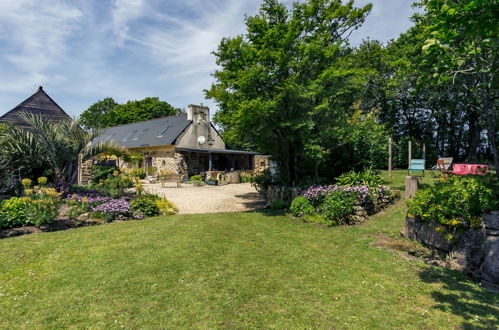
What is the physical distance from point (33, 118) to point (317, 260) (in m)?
10.4

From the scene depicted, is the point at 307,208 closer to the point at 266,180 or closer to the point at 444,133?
the point at 266,180

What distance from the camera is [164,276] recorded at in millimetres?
4438

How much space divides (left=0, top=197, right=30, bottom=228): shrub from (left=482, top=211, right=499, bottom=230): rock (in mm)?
10970

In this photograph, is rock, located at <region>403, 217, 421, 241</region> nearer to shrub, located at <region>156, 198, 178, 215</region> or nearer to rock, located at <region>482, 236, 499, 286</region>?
rock, located at <region>482, 236, 499, 286</region>

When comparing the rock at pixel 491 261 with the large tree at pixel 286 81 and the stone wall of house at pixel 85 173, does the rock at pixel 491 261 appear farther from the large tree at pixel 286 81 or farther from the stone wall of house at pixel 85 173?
the stone wall of house at pixel 85 173

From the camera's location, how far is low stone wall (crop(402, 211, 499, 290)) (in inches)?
175

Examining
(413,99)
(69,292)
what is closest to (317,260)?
(69,292)

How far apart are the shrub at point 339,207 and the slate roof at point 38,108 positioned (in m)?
15.7

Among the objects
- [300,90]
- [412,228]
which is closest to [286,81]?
[300,90]

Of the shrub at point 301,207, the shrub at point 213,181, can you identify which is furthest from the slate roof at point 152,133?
the shrub at point 301,207

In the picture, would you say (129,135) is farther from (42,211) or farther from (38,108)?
(42,211)

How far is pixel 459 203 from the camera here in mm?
5238

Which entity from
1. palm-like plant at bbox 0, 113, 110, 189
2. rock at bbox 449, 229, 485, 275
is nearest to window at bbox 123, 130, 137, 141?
palm-like plant at bbox 0, 113, 110, 189

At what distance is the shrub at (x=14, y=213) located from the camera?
727cm
